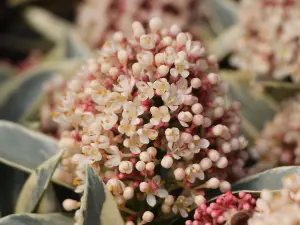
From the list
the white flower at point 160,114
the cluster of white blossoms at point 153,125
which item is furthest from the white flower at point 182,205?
the white flower at point 160,114

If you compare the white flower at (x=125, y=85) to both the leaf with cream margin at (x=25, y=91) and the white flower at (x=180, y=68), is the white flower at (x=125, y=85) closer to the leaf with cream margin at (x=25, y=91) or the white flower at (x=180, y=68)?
the white flower at (x=180, y=68)

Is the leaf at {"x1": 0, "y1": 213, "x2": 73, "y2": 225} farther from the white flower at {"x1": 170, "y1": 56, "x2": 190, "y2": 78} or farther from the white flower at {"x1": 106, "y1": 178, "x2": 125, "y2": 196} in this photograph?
the white flower at {"x1": 170, "y1": 56, "x2": 190, "y2": 78}

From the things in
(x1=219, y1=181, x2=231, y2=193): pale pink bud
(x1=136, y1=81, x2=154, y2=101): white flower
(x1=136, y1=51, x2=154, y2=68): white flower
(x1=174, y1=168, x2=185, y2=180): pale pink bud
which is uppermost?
(x1=136, y1=51, x2=154, y2=68): white flower

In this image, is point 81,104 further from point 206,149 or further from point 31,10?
point 31,10

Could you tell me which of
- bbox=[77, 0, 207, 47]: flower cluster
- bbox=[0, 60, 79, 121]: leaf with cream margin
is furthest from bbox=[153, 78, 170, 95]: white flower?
bbox=[77, 0, 207, 47]: flower cluster

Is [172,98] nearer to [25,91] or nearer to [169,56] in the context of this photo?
[169,56]
